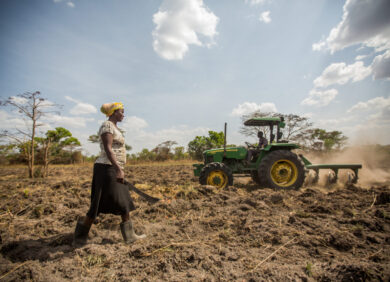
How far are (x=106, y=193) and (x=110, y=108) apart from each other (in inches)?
42.6

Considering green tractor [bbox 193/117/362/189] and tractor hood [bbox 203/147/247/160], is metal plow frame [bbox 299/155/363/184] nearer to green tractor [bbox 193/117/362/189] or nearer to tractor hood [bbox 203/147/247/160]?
green tractor [bbox 193/117/362/189]

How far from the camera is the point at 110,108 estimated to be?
8.72 feet

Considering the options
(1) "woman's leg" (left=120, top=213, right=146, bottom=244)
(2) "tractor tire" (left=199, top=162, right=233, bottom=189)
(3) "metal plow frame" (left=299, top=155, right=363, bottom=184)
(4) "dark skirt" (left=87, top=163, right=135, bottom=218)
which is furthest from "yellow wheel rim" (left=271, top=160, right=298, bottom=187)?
(4) "dark skirt" (left=87, top=163, right=135, bottom=218)

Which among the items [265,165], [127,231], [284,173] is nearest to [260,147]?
[265,165]

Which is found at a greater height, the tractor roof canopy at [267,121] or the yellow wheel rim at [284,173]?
the tractor roof canopy at [267,121]

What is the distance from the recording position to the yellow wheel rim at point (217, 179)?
5723mm

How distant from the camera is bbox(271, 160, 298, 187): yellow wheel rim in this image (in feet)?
20.1

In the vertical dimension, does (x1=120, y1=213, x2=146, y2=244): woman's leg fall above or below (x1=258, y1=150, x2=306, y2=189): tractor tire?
below

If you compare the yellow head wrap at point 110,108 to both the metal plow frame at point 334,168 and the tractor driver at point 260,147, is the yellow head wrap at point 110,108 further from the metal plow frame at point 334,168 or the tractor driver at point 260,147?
the metal plow frame at point 334,168

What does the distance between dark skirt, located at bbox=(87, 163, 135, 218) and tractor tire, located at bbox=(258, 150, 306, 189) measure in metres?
4.47

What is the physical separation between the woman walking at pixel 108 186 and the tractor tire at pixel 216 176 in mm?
3281

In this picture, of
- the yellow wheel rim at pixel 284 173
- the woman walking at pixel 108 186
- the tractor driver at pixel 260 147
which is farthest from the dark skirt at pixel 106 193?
the yellow wheel rim at pixel 284 173

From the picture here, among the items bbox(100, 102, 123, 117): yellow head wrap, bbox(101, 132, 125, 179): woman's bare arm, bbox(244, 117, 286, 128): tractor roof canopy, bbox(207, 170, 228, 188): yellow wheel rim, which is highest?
bbox(244, 117, 286, 128): tractor roof canopy

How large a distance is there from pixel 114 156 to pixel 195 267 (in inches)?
58.6
